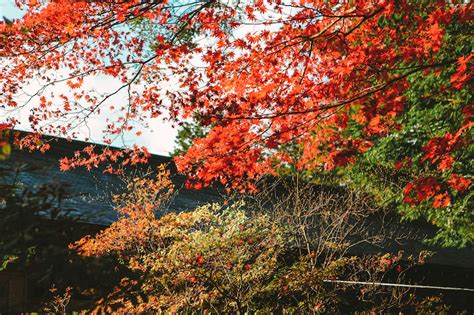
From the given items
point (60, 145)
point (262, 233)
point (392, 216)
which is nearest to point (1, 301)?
point (262, 233)

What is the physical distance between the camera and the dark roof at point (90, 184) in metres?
10.8

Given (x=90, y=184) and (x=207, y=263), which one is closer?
(x=207, y=263)

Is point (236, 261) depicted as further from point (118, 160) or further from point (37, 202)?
point (118, 160)

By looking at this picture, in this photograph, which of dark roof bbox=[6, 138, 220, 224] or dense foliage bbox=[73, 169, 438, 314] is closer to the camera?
dense foliage bbox=[73, 169, 438, 314]

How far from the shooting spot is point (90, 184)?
12.7 metres

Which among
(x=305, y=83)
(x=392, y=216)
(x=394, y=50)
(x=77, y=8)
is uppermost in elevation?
(x=77, y=8)

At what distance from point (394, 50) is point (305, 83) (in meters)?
3.96

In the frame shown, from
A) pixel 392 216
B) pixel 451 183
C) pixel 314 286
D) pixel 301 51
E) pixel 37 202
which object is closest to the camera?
pixel 37 202

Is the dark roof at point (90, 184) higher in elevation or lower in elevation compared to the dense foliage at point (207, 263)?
higher

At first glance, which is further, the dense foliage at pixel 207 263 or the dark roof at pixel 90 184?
the dark roof at pixel 90 184

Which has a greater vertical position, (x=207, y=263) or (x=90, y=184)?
(x=90, y=184)

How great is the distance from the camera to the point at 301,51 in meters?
8.59

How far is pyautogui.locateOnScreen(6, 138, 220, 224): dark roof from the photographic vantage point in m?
10.8

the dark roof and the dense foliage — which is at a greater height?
the dark roof
